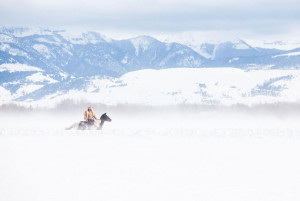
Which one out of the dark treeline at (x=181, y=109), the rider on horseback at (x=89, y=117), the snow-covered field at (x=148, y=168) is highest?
the rider on horseback at (x=89, y=117)

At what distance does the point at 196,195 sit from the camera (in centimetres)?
1795

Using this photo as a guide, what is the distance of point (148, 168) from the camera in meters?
23.2

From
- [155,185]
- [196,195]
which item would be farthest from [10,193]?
A: [196,195]

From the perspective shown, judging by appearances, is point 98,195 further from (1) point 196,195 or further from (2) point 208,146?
(2) point 208,146

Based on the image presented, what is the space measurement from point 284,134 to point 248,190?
21.1 metres

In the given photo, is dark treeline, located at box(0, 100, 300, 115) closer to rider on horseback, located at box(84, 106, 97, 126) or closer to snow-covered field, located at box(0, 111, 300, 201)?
rider on horseback, located at box(84, 106, 97, 126)

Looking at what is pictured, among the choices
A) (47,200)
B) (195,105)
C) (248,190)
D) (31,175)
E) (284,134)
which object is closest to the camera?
(47,200)

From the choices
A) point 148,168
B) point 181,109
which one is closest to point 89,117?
point 148,168

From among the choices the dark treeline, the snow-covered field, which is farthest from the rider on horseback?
the dark treeline

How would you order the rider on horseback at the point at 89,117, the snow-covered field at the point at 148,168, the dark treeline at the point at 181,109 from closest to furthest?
the snow-covered field at the point at 148,168 < the rider on horseback at the point at 89,117 < the dark treeline at the point at 181,109

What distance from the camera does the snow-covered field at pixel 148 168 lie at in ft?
60.1

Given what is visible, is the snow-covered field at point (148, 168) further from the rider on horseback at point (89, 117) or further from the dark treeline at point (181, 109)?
the dark treeline at point (181, 109)

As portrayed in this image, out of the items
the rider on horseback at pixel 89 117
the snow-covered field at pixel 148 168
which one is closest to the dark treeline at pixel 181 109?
the rider on horseback at pixel 89 117

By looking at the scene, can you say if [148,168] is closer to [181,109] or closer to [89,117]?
[89,117]
